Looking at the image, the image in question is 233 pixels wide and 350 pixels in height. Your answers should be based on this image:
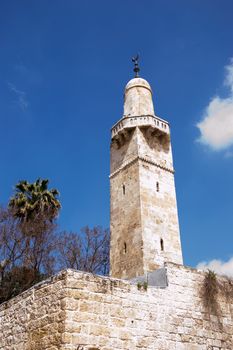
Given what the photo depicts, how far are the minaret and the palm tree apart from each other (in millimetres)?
4979

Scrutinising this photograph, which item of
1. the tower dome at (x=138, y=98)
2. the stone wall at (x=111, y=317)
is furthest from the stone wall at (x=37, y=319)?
the tower dome at (x=138, y=98)

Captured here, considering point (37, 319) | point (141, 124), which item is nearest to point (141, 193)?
point (141, 124)

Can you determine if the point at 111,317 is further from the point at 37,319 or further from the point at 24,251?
the point at 24,251

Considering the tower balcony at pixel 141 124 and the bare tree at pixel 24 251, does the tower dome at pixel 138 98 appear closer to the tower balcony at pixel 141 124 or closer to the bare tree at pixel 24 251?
the tower balcony at pixel 141 124

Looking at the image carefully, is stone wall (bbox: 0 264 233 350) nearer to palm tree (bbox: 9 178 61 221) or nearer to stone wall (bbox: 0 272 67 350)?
stone wall (bbox: 0 272 67 350)

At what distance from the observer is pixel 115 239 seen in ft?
68.3

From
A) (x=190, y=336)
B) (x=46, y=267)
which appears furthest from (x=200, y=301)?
(x=46, y=267)

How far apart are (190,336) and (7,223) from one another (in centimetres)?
1536

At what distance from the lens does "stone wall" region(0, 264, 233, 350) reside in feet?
24.7

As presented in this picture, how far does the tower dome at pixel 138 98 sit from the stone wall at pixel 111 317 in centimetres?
1536

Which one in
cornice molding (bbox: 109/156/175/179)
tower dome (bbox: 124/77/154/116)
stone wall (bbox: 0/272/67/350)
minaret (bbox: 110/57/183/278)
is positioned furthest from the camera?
tower dome (bbox: 124/77/154/116)

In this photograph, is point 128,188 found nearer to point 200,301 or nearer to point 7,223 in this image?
point 7,223

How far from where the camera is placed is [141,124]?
73.2ft

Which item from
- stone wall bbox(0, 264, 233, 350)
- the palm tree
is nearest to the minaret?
the palm tree
